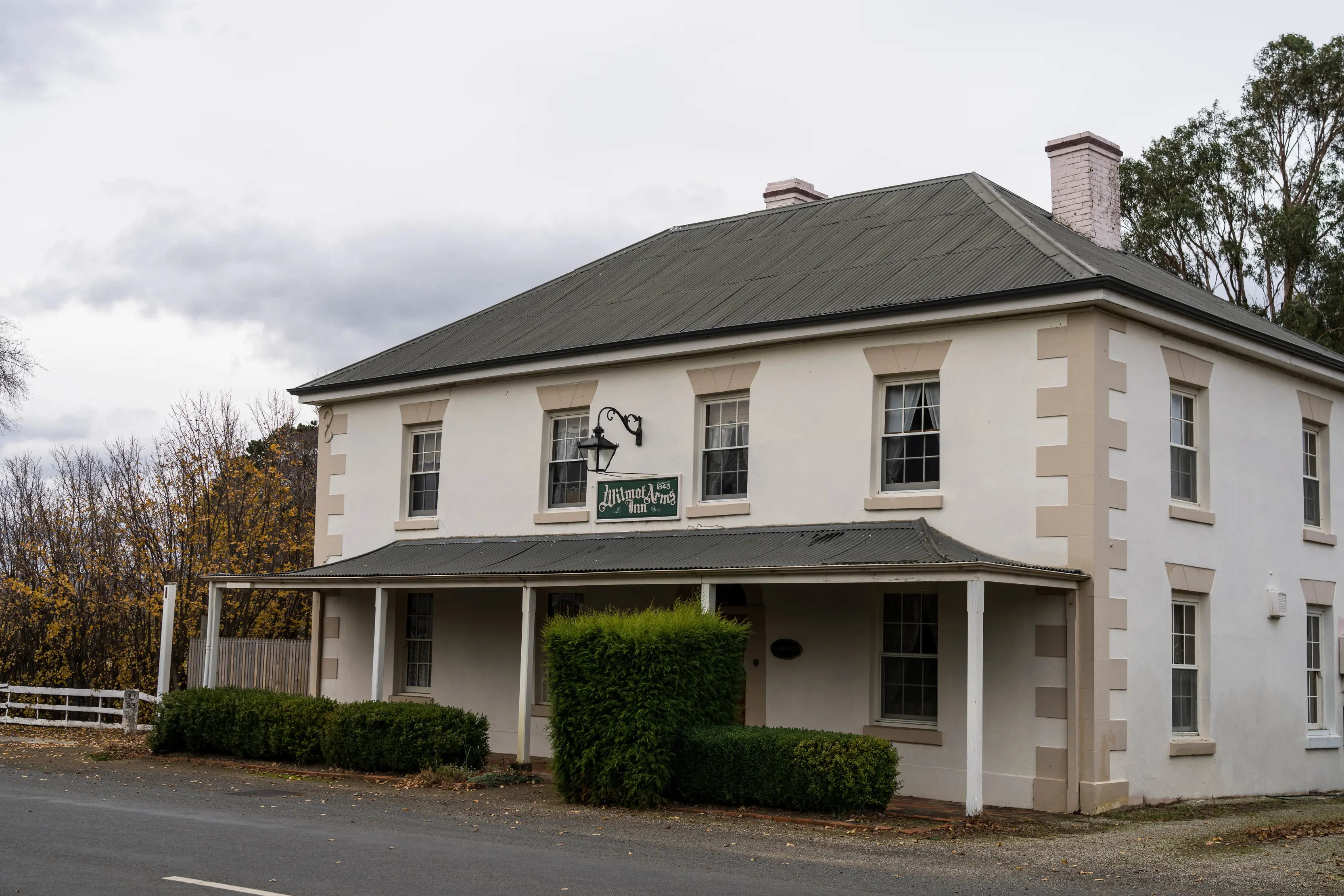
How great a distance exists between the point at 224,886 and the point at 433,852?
206 cm

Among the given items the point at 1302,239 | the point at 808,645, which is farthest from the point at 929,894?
the point at 1302,239

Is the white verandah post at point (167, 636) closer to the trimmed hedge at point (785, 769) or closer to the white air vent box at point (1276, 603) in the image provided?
the trimmed hedge at point (785, 769)

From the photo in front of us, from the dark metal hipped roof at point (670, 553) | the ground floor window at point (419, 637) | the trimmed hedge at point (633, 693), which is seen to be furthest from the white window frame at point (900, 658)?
the ground floor window at point (419, 637)

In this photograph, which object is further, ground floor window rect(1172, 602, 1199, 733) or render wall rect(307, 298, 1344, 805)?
ground floor window rect(1172, 602, 1199, 733)

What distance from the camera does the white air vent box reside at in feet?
53.9

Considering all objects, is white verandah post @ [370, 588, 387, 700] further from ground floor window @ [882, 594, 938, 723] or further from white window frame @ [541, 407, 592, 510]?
ground floor window @ [882, 594, 938, 723]

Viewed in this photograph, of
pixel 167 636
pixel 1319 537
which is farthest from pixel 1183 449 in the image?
pixel 167 636

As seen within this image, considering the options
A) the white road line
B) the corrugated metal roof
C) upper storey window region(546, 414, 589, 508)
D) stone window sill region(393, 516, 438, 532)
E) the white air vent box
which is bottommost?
the white road line

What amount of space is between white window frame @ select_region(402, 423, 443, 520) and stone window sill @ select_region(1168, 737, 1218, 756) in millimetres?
10241

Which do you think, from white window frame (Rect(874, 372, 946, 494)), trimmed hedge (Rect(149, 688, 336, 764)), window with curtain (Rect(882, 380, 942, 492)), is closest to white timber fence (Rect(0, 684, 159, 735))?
trimmed hedge (Rect(149, 688, 336, 764))

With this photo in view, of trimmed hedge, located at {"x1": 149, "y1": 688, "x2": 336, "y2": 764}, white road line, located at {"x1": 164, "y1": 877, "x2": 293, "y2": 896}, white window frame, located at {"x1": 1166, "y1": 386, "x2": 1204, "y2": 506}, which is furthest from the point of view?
trimmed hedge, located at {"x1": 149, "y1": 688, "x2": 336, "y2": 764}

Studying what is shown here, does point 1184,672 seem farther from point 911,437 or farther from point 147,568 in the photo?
point 147,568

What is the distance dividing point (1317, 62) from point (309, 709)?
85.4ft

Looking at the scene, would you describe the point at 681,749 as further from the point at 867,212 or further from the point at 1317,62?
the point at 1317,62
